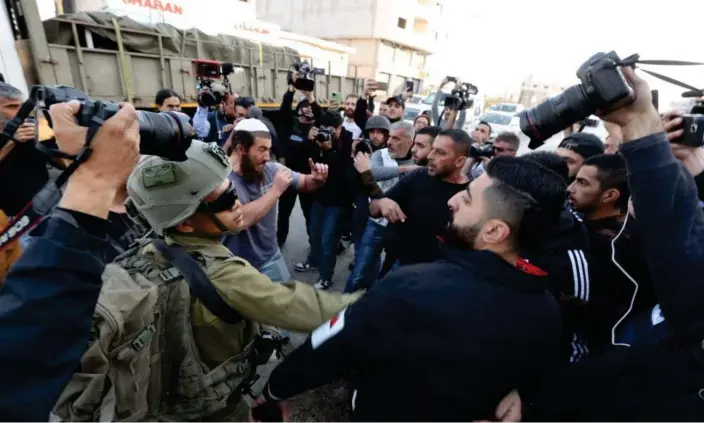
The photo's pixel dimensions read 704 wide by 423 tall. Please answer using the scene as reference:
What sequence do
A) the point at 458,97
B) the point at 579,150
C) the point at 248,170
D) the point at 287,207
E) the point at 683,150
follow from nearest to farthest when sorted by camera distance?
the point at 683,150 → the point at 248,170 → the point at 579,150 → the point at 458,97 → the point at 287,207

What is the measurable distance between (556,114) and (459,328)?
33.5 inches

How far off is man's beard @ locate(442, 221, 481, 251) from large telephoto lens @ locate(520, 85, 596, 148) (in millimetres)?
484

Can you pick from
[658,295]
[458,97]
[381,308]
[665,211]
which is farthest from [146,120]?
[458,97]

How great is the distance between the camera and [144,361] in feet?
3.82

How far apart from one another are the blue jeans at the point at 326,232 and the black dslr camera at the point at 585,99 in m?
2.57

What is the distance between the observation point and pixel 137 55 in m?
6.55

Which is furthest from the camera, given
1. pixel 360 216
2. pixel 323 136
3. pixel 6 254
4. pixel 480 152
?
pixel 360 216

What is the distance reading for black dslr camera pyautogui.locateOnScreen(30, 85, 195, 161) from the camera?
0.89 metres

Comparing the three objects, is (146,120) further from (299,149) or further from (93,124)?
(299,149)

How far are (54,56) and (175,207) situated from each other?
225 inches

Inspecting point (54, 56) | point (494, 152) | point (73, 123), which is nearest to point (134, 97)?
point (54, 56)

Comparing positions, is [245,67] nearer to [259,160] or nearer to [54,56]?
[54,56]

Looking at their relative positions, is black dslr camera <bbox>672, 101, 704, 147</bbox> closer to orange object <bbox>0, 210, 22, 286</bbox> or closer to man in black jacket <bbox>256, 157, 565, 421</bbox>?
man in black jacket <bbox>256, 157, 565, 421</bbox>

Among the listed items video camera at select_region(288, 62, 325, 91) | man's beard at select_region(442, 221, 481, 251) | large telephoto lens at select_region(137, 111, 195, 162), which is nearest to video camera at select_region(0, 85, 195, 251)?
large telephoto lens at select_region(137, 111, 195, 162)
